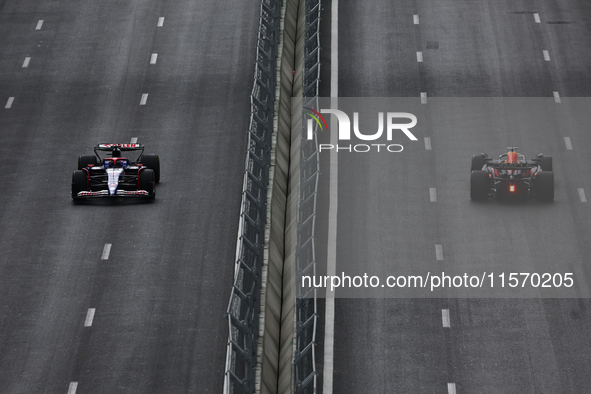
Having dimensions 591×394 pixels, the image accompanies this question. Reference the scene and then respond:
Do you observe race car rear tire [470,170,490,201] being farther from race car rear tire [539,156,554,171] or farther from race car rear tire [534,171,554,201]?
race car rear tire [539,156,554,171]

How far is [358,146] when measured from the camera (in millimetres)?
39219

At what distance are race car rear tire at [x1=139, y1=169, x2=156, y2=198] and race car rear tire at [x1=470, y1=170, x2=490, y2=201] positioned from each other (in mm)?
10091

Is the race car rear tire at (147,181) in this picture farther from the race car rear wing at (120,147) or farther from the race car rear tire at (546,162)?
the race car rear tire at (546,162)

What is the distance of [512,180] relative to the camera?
35.1 meters

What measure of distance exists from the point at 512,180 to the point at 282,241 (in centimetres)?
759

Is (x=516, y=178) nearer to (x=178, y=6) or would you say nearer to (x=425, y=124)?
(x=425, y=124)

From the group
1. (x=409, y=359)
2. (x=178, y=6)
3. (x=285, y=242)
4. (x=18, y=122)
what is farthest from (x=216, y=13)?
(x=409, y=359)

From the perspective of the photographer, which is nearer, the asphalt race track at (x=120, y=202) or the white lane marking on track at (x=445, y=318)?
the asphalt race track at (x=120, y=202)

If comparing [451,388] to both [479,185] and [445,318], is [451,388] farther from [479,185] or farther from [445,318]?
[479,185]

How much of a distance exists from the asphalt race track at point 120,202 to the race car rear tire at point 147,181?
0.56 meters

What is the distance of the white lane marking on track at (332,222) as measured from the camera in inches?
1141

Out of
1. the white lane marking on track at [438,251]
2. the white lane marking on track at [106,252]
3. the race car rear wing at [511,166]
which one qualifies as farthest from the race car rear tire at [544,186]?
the white lane marking on track at [106,252]

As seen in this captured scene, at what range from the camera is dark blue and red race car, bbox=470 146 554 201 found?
115 feet

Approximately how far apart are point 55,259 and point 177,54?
14.5 metres
